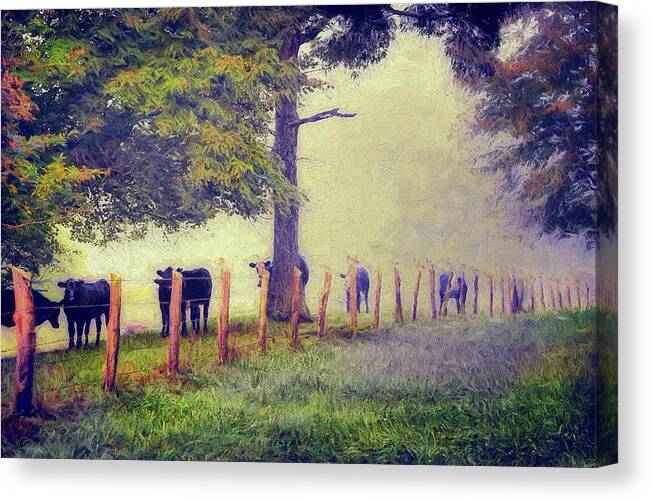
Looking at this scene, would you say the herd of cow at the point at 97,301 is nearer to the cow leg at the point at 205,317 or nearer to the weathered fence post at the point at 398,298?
the cow leg at the point at 205,317

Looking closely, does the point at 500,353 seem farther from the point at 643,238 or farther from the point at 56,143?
the point at 56,143

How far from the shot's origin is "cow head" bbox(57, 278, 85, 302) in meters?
11.1

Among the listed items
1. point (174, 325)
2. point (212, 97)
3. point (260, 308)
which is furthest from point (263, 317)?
point (212, 97)

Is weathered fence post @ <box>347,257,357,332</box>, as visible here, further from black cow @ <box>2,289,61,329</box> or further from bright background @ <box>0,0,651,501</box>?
black cow @ <box>2,289,61,329</box>

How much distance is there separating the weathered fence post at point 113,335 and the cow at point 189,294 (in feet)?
0.96

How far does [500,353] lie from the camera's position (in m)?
10.7

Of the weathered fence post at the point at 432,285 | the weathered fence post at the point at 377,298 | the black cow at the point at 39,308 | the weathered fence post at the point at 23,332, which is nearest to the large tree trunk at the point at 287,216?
the weathered fence post at the point at 377,298

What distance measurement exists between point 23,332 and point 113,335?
26.2 inches

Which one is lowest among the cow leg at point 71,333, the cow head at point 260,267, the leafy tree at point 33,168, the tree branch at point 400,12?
the cow leg at point 71,333

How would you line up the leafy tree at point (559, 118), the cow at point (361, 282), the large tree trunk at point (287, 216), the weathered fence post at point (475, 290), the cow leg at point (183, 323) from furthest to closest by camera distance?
1. the cow leg at point (183, 323)
2. the large tree trunk at point (287, 216)
3. the cow at point (361, 282)
4. the weathered fence post at point (475, 290)
5. the leafy tree at point (559, 118)

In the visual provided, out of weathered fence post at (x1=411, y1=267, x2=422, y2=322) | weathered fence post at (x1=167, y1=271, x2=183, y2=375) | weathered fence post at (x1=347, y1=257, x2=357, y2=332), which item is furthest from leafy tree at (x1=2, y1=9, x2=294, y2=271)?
weathered fence post at (x1=411, y1=267, x2=422, y2=322)

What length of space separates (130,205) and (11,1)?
179cm

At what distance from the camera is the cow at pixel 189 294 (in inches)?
433

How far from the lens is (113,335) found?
36.3 feet
